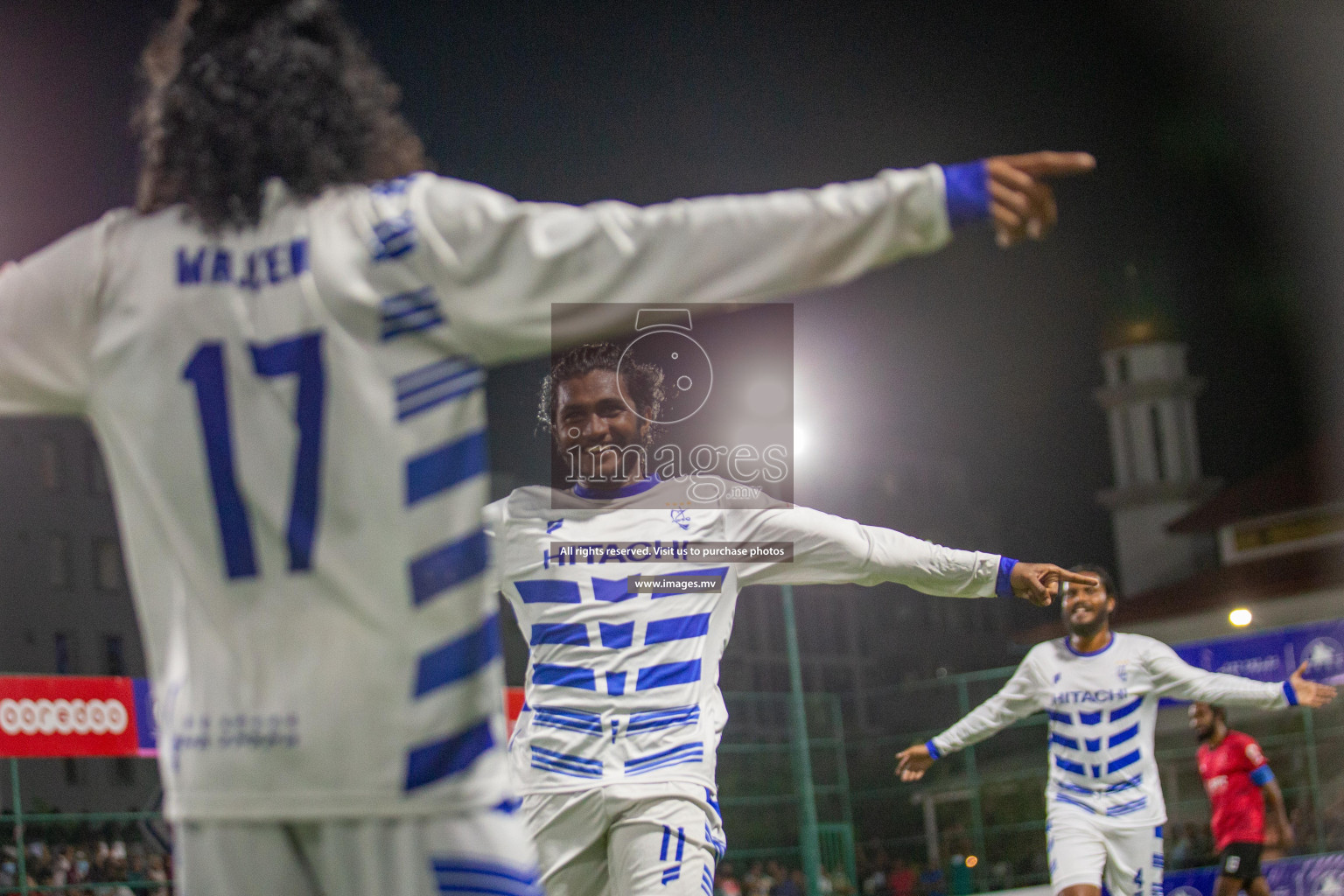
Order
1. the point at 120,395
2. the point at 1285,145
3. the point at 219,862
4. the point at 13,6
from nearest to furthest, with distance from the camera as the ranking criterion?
the point at 219,862, the point at 120,395, the point at 13,6, the point at 1285,145

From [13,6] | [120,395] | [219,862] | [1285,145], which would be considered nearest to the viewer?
[219,862]

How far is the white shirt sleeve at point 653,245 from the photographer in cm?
183

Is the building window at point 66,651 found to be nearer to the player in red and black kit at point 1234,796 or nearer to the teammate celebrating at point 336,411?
the player in red and black kit at point 1234,796

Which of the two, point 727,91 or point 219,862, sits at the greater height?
point 727,91

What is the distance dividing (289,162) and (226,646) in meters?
0.66

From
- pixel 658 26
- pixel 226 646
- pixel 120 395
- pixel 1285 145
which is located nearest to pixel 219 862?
pixel 226 646

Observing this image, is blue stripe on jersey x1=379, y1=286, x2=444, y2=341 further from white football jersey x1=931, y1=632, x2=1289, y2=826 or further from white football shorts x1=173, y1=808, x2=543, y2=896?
white football jersey x1=931, y1=632, x2=1289, y2=826

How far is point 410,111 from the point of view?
11758mm

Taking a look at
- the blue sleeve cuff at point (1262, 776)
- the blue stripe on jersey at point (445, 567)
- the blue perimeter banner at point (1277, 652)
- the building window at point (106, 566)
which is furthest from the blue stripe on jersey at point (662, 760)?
the building window at point (106, 566)

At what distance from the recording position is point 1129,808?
6516 millimetres

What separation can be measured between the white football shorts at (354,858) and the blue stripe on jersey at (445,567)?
287 mm

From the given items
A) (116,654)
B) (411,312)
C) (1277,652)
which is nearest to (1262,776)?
(1277,652)

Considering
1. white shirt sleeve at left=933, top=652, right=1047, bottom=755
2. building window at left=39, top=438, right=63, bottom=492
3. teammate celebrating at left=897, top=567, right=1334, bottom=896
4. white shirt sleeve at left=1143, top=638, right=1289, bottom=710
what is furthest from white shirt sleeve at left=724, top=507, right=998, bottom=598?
building window at left=39, top=438, right=63, bottom=492

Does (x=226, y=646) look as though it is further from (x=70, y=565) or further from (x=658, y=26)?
(x=70, y=565)
